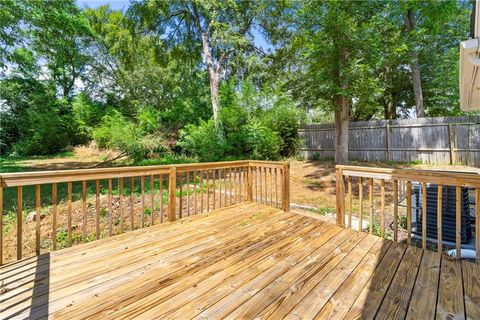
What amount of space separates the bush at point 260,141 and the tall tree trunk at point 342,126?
7.08 feet

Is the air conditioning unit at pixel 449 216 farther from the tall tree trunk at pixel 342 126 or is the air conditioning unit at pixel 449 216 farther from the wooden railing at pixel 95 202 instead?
the tall tree trunk at pixel 342 126

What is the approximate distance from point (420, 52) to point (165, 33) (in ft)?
35.5

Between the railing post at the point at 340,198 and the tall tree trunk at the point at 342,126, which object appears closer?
the railing post at the point at 340,198

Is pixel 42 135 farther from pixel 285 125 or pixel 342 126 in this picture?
pixel 342 126

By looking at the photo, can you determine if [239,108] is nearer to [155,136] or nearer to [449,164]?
[155,136]

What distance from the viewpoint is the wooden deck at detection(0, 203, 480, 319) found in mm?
1579

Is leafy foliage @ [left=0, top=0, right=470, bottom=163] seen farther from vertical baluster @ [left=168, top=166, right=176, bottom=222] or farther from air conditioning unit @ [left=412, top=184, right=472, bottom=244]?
vertical baluster @ [left=168, top=166, right=176, bottom=222]

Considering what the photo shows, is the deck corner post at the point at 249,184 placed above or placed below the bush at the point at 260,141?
below

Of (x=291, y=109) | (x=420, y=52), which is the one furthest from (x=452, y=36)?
(x=291, y=109)

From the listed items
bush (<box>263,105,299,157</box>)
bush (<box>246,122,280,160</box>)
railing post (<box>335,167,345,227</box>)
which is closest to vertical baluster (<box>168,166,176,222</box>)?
railing post (<box>335,167,345,227</box>)

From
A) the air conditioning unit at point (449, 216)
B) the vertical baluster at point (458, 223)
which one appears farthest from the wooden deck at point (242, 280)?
the air conditioning unit at point (449, 216)

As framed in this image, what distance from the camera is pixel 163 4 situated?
9.42 meters

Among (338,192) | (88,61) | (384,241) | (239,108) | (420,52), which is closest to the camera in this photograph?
(384,241)

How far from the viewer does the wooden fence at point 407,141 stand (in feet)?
23.8
